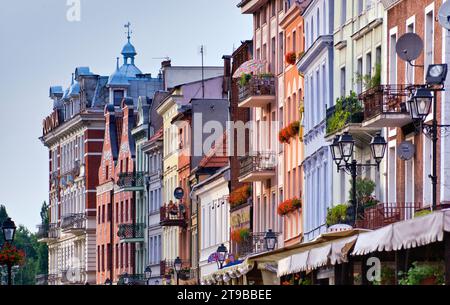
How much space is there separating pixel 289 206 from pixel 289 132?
290 centimetres

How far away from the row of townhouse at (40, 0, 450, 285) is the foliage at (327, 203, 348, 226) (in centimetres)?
6

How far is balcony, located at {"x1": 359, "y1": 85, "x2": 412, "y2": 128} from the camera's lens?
133ft

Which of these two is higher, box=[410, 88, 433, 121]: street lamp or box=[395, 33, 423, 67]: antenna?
box=[395, 33, 423, 67]: antenna

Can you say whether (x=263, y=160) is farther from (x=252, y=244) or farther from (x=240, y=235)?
(x=240, y=235)

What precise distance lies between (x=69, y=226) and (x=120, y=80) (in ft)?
35.2

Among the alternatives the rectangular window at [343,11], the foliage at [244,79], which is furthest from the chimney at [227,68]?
the rectangular window at [343,11]

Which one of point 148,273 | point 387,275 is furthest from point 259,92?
point 387,275

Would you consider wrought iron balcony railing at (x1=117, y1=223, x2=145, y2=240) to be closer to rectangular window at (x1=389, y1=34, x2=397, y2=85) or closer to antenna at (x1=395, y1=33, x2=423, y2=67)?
rectangular window at (x1=389, y1=34, x2=397, y2=85)

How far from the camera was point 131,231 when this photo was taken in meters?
108

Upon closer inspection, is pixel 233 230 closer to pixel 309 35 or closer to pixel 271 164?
pixel 271 164

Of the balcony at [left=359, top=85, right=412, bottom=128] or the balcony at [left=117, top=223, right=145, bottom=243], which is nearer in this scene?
the balcony at [left=359, top=85, right=412, bottom=128]

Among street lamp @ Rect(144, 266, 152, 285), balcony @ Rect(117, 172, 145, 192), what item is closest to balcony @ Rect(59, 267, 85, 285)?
balcony @ Rect(117, 172, 145, 192)

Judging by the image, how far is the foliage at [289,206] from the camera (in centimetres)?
6153

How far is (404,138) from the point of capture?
139ft
